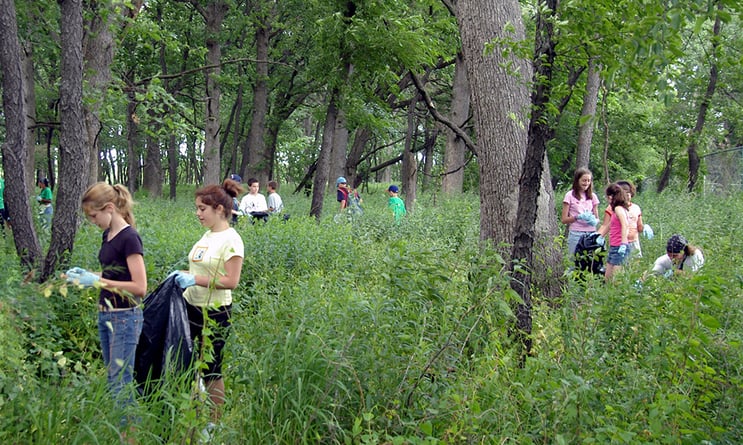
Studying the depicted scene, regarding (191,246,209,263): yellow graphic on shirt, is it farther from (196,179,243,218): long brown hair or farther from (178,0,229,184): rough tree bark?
(178,0,229,184): rough tree bark

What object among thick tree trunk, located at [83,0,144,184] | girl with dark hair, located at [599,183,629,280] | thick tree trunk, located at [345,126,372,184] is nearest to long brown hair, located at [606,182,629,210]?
girl with dark hair, located at [599,183,629,280]

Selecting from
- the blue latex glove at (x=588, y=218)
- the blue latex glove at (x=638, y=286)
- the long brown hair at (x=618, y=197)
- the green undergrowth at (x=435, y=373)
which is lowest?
the green undergrowth at (x=435, y=373)

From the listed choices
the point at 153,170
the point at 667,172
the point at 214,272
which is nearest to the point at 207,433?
the point at 214,272

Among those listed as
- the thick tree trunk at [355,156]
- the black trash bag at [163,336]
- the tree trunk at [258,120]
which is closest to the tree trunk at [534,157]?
the black trash bag at [163,336]

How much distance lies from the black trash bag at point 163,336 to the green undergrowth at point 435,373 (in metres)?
0.19

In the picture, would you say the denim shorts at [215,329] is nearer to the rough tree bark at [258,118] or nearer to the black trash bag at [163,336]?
the black trash bag at [163,336]

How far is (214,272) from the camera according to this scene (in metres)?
4.41

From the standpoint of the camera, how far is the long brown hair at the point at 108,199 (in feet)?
13.8

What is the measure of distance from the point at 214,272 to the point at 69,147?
2887 mm

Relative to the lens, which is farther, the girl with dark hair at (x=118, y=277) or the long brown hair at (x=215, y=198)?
the long brown hair at (x=215, y=198)

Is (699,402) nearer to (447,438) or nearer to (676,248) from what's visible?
(447,438)

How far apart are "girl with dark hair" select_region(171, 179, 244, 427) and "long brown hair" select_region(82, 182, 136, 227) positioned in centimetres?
48

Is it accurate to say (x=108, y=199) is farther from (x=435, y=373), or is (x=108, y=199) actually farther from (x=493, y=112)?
(x=493, y=112)

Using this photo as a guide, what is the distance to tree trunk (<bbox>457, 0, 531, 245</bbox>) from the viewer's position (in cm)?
660
